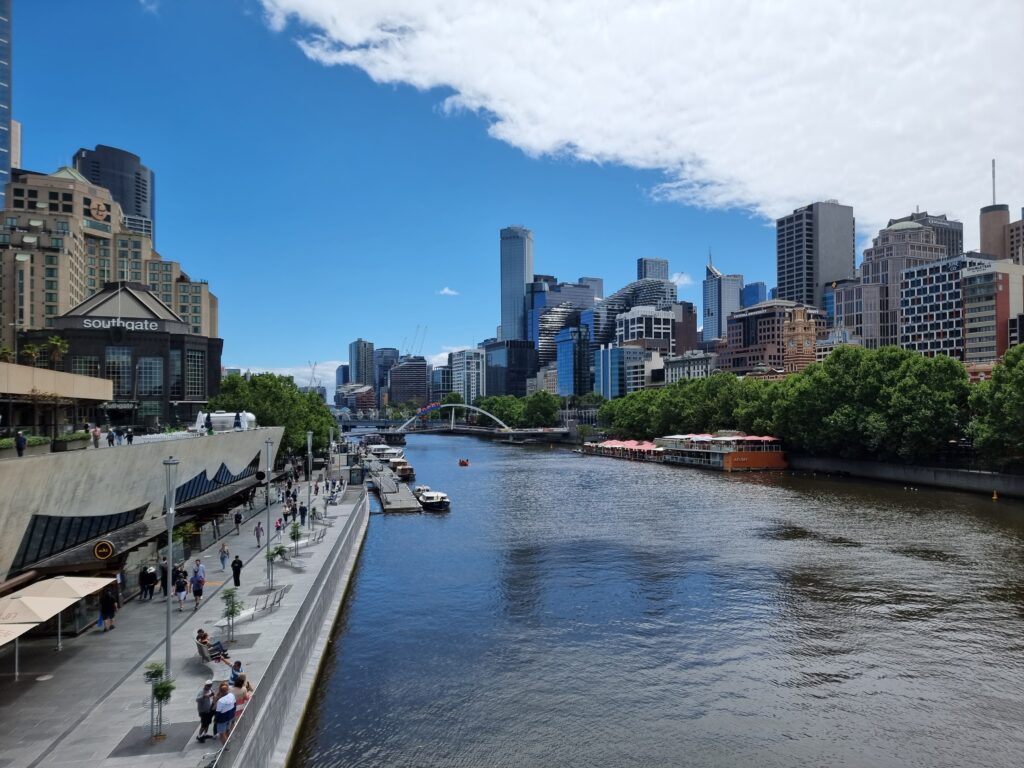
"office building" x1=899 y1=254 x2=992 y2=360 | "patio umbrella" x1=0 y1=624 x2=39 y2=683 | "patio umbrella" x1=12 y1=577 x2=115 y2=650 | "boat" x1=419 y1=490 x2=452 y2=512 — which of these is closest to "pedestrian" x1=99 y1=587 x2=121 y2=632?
"patio umbrella" x1=12 y1=577 x2=115 y2=650

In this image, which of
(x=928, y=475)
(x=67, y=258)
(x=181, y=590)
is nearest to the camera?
(x=181, y=590)

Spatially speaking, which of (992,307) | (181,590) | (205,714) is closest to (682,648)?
(205,714)

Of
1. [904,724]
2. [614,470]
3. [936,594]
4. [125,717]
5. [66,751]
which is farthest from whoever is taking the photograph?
[614,470]

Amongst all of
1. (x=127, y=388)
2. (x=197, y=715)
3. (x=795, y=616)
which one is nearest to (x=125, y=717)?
(x=197, y=715)

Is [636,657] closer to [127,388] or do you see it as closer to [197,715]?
[197,715]

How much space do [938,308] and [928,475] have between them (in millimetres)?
128598

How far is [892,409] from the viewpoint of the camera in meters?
85.2

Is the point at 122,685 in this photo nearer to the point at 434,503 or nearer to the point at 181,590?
the point at 181,590

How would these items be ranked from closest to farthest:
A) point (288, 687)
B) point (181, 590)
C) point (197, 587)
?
point (288, 687), point (181, 590), point (197, 587)

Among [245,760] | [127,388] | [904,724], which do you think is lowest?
[904,724]

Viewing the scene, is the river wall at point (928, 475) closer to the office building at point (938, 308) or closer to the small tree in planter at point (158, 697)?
the small tree in planter at point (158, 697)

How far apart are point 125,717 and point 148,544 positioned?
59.1 ft

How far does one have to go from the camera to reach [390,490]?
8038cm

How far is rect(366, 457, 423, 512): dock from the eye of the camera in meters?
69.9
